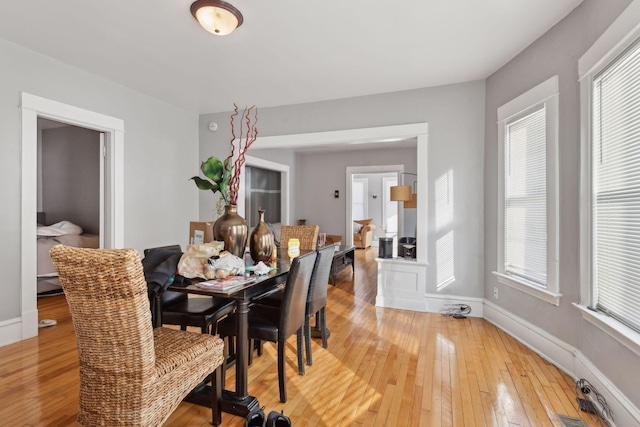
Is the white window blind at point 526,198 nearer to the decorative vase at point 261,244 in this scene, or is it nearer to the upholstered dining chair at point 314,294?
the upholstered dining chair at point 314,294

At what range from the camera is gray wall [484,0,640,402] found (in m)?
1.95

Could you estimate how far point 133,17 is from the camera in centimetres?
249

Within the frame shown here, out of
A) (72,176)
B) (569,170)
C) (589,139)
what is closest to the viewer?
(589,139)

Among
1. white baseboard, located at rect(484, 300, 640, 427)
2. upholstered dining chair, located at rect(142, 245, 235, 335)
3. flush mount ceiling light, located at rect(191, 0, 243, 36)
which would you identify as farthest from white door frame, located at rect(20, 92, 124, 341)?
white baseboard, located at rect(484, 300, 640, 427)

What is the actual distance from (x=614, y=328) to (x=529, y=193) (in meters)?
1.43

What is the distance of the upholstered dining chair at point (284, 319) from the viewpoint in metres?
1.98

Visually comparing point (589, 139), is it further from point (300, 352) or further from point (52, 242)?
point (52, 242)

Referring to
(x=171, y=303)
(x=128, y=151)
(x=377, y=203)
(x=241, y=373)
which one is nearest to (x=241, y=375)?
(x=241, y=373)

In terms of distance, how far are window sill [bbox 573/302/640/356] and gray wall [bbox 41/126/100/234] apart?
20.8 feet

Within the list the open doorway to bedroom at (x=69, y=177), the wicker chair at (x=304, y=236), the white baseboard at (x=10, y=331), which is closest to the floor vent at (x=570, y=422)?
the wicker chair at (x=304, y=236)

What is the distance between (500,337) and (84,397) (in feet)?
10.6

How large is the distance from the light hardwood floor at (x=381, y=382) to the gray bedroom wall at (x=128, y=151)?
107 centimetres

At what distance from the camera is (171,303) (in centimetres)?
230

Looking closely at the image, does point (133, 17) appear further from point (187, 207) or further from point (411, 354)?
point (411, 354)
